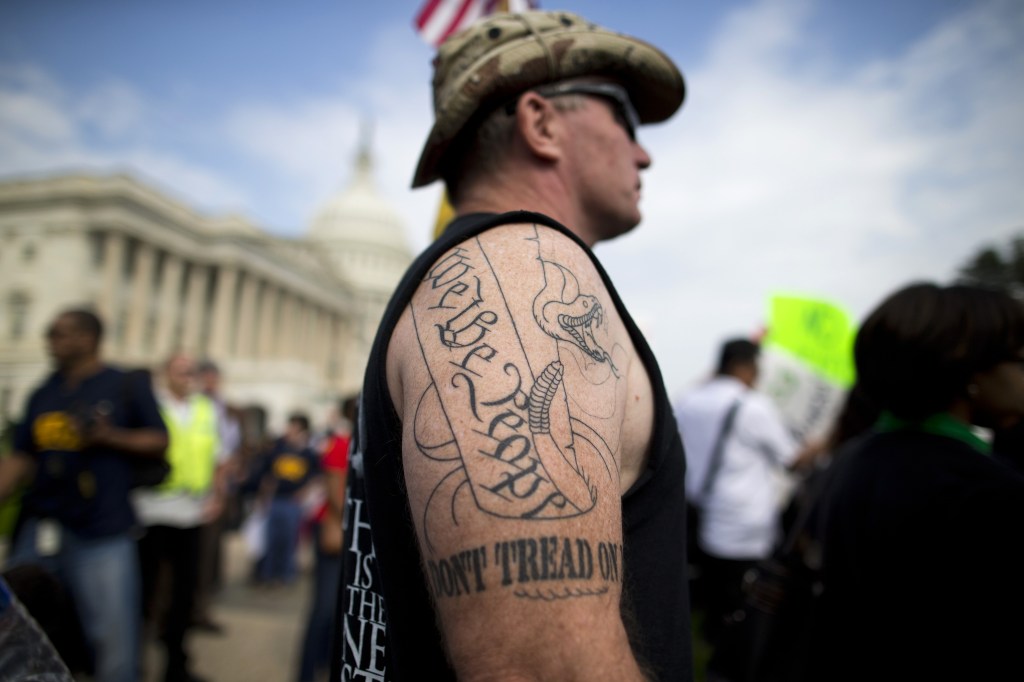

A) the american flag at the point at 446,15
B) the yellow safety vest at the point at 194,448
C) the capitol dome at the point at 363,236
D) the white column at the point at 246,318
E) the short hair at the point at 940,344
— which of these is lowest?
the yellow safety vest at the point at 194,448

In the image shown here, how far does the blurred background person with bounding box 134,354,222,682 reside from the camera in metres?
4.84

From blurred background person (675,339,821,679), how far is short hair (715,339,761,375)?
0.26 meters

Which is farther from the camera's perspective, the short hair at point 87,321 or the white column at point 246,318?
the white column at point 246,318

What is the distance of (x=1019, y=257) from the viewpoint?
47.0 feet

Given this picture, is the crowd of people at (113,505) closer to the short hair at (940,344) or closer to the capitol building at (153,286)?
the short hair at (940,344)

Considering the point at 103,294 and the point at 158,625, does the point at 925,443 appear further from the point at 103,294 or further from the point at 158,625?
A: the point at 103,294

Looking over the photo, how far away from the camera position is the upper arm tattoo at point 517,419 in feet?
2.81

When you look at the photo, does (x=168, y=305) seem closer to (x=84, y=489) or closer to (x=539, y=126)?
(x=84, y=489)

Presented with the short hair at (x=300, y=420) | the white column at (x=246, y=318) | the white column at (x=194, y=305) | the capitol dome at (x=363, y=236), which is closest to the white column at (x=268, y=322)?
the white column at (x=246, y=318)

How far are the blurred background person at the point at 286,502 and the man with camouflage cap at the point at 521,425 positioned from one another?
7282 millimetres

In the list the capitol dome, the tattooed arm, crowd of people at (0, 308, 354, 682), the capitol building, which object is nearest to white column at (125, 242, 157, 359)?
Result: the capitol building

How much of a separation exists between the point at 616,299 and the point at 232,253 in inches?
2088

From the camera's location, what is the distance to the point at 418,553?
3.54ft

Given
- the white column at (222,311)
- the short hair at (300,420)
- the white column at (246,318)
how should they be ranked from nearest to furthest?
the short hair at (300,420), the white column at (222,311), the white column at (246,318)
